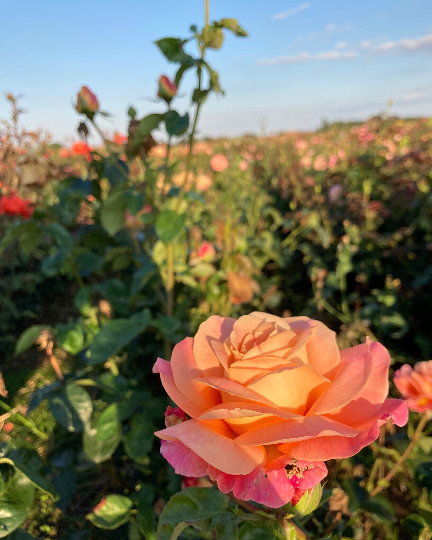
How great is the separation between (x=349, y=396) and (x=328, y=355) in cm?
7

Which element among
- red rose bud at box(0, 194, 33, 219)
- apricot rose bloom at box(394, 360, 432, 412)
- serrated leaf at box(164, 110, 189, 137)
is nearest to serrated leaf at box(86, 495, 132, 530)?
apricot rose bloom at box(394, 360, 432, 412)

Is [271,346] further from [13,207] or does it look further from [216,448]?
[13,207]

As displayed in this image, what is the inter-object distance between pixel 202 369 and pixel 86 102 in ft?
3.06

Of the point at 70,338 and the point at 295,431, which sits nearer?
the point at 295,431

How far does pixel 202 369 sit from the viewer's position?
18.7 inches

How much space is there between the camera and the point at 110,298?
1350 millimetres

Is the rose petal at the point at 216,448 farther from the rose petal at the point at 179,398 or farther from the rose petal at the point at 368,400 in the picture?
the rose petal at the point at 368,400

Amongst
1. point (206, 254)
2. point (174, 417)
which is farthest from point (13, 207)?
point (174, 417)

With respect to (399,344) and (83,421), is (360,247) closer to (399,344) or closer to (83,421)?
(399,344)

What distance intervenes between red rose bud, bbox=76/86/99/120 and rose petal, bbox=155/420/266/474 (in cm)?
99

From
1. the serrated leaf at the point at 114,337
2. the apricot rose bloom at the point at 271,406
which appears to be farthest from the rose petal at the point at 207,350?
the serrated leaf at the point at 114,337

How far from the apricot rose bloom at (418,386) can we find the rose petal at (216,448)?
56cm

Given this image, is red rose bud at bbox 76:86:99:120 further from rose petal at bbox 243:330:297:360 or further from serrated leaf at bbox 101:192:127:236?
rose petal at bbox 243:330:297:360

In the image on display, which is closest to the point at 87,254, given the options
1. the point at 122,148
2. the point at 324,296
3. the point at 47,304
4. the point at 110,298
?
the point at 110,298
